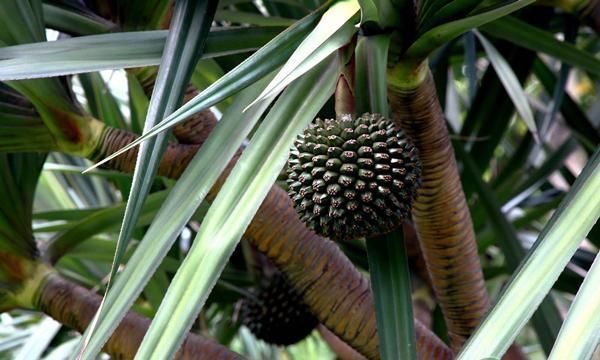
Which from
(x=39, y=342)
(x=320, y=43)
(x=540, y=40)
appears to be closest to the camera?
(x=320, y=43)

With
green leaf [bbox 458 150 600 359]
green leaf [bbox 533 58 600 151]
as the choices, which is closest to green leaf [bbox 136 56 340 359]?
green leaf [bbox 458 150 600 359]

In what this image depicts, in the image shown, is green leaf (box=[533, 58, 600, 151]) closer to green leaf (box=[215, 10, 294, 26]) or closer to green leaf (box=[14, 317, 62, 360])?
green leaf (box=[215, 10, 294, 26])

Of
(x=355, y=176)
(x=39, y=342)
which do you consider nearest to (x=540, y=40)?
(x=355, y=176)

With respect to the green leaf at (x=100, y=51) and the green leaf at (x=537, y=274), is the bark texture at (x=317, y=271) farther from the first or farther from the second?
the green leaf at (x=537, y=274)

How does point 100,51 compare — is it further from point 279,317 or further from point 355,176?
point 279,317

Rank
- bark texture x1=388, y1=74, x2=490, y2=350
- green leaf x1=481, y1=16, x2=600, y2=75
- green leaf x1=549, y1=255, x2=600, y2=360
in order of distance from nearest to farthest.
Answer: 1. green leaf x1=549, y1=255, x2=600, y2=360
2. bark texture x1=388, y1=74, x2=490, y2=350
3. green leaf x1=481, y1=16, x2=600, y2=75
